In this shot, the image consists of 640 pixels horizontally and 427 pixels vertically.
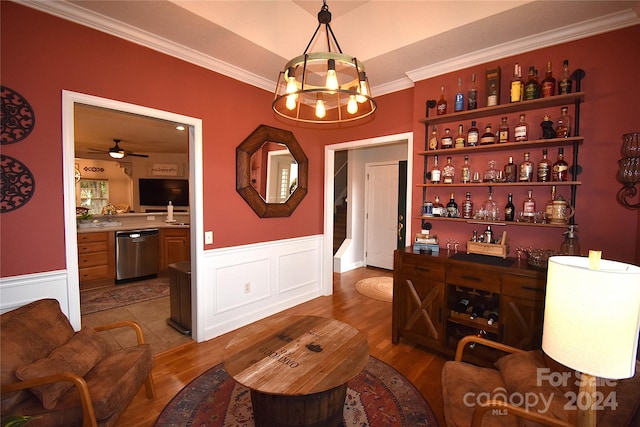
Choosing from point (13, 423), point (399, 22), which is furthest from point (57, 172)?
point (399, 22)

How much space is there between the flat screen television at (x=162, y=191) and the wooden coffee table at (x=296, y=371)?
654cm

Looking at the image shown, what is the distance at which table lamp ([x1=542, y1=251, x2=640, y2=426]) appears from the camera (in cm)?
97

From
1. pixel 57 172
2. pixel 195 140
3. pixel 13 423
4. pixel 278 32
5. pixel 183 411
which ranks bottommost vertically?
pixel 183 411

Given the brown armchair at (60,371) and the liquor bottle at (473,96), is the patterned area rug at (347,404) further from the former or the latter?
the liquor bottle at (473,96)

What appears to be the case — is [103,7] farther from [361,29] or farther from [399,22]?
[399,22]

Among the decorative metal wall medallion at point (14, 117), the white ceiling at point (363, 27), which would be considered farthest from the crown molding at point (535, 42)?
the decorative metal wall medallion at point (14, 117)

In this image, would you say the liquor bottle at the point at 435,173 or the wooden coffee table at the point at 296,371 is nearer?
the wooden coffee table at the point at 296,371

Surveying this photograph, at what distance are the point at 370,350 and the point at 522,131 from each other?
2.40m

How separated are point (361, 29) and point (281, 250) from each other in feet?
8.50

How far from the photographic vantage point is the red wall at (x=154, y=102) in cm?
194

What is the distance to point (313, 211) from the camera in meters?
4.15

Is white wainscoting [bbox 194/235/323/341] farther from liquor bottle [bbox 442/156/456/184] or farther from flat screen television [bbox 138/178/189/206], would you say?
flat screen television [bbox 138/178/189/206]

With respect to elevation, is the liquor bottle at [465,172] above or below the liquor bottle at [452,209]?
above

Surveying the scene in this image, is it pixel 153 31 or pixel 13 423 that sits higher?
pixel 153 31
